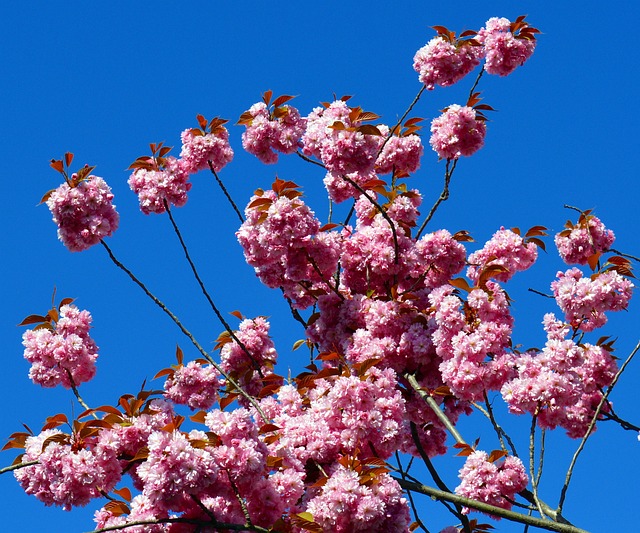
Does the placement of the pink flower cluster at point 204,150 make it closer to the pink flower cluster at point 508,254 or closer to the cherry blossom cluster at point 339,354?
the cherry blossom cluster at point 339,354

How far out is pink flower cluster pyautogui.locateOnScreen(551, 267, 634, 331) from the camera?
5.95m

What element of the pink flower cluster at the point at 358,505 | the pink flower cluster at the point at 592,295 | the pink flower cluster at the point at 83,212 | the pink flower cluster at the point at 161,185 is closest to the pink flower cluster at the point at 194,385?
the pink flower cluster at the point at 161,185

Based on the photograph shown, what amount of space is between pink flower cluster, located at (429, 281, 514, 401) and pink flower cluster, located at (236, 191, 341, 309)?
3.58 feet

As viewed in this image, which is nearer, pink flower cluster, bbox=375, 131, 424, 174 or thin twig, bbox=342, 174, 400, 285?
thin twig, bbox=342, 174, 400, 285

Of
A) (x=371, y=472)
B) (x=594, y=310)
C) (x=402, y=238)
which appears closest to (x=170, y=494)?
(x=371, y=472)

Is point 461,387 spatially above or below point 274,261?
below

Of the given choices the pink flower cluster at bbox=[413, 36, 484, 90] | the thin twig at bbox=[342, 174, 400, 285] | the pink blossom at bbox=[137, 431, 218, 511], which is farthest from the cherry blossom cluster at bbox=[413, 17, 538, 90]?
the pink blossom at bbox=[137, 431, 218, 511]

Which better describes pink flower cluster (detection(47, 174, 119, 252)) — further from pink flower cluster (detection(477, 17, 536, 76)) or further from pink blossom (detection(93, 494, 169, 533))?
pink flower cluster (detection(477, 17, 536, 76))

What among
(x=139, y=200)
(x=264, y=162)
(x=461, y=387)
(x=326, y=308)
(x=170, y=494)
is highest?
(x=264, y=162)

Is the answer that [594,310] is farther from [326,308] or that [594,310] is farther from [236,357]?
[236,357]

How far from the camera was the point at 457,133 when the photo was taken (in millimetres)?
6598

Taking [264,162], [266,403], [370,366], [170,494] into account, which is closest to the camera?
[170,494]

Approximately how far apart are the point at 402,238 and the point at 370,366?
1404 millimetres

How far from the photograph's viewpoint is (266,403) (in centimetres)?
598
